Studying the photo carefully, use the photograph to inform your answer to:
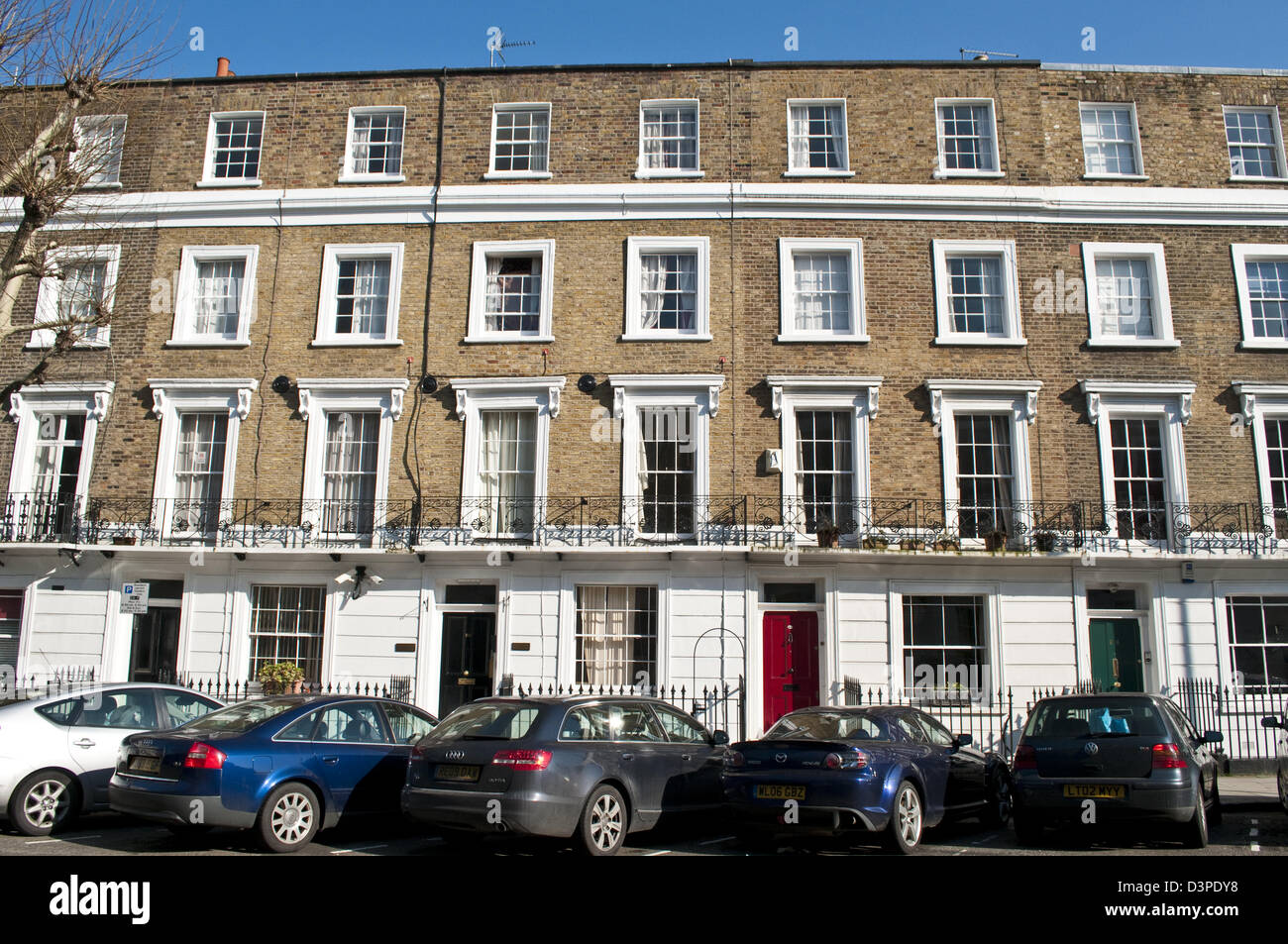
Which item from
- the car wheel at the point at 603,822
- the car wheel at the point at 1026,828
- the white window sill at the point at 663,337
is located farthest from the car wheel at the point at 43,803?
the white window sill at the point at 663,337

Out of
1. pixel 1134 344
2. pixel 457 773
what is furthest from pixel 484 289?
pixel 1134 344

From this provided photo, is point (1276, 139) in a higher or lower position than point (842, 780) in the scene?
higher

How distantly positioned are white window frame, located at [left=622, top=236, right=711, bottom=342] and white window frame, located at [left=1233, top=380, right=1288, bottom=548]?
1010cm

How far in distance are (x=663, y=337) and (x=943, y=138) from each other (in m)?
7.05

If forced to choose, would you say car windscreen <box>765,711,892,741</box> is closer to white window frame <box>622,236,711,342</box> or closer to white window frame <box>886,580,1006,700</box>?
white window frame <box>886,580,1006,700</box>

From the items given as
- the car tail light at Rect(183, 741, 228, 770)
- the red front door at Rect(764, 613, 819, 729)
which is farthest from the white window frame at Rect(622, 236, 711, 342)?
the car tail light at Rect(183, 741, 228, 770)

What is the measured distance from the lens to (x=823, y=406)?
59.2ft

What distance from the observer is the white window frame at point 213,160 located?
19.9 meters

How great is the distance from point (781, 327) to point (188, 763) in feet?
42.4

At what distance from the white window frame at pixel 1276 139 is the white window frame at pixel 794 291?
7.80 meters

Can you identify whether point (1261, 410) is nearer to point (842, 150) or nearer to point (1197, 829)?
point (842, 150)

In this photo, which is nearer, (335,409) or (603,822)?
(603,822)

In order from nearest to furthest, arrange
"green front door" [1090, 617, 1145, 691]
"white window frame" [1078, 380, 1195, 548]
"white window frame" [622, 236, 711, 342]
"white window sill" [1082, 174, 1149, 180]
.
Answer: "green front door" [1090, 617, 1145, 691] < "white window frame" [1078, 380, 1195, 548] < "white window frame" [622, 236, 711, 342] < "white window sill" [1082, 174, 1149, 180]

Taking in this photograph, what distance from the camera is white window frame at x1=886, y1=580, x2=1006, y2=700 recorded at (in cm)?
1714
